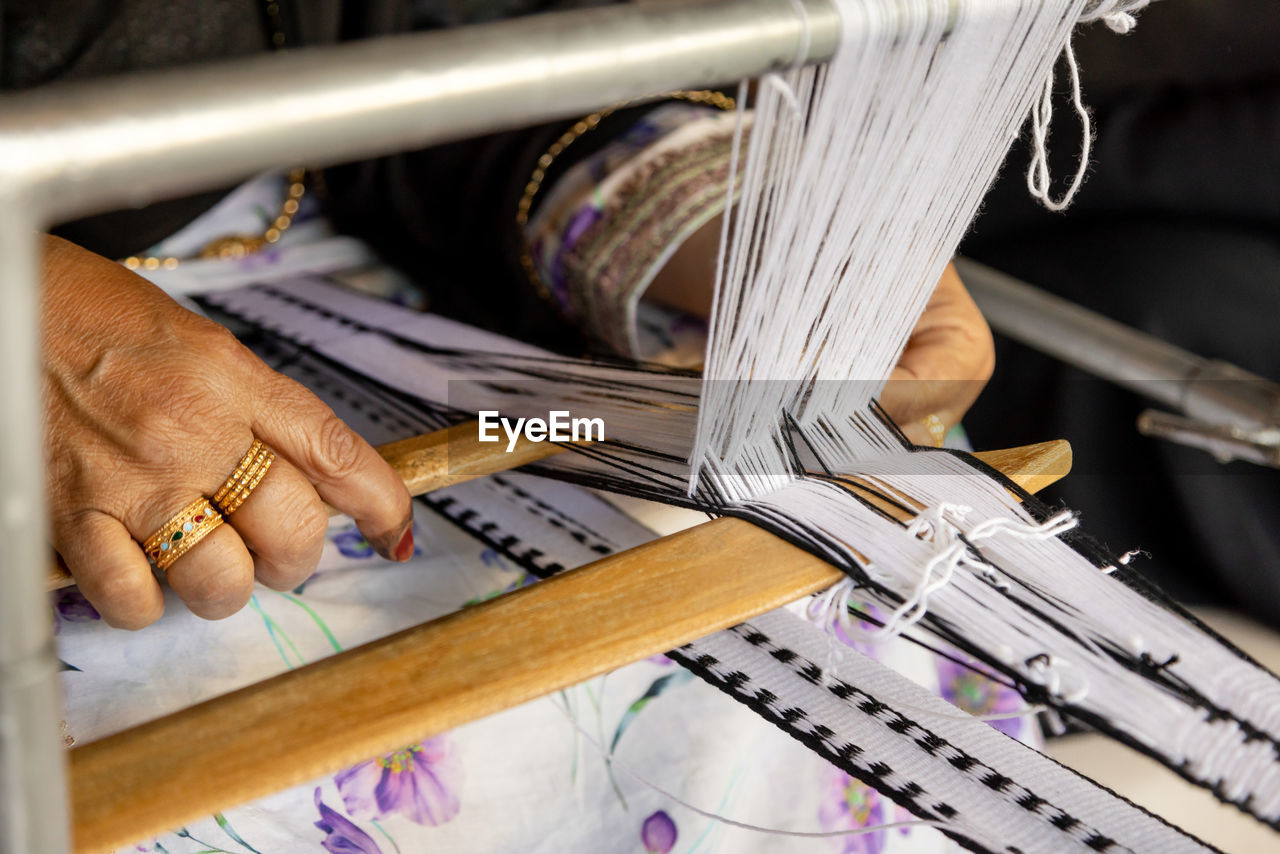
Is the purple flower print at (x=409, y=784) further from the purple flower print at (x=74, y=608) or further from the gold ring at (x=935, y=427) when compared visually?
the gold ring at (x=935, y=427)

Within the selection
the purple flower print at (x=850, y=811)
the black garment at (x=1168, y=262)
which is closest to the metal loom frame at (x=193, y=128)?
the purple flower print at (x=850, y=811)

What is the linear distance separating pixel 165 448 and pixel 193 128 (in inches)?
→ 12.2

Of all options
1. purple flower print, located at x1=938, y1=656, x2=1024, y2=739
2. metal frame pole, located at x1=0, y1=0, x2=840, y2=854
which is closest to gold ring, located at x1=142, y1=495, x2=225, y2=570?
metal frame pole, located at x1=0, y1=0, x2=840, y2=854

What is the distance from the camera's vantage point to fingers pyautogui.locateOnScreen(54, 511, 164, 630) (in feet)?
1.63

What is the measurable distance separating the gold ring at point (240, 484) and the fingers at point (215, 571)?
14mm

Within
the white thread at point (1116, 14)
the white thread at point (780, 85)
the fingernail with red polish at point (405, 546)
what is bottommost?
the fingernail with red polish at point (405, 546)

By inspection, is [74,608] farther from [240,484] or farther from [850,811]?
[850,811]

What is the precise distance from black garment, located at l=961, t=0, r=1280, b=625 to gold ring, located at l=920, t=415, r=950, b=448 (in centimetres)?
32

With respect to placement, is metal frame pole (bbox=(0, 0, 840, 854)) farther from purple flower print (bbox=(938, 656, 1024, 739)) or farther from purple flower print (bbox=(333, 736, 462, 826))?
purple flower print (bbox=(938, 656, 1024, 739))

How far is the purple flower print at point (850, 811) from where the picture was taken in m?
0.67

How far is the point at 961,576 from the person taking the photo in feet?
1.41

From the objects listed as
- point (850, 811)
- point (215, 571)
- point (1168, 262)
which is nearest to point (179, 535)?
point (215, 571)

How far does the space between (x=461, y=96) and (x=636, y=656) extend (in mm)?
233

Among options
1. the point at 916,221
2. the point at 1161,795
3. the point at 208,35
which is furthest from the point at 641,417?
the point at 1161,795
